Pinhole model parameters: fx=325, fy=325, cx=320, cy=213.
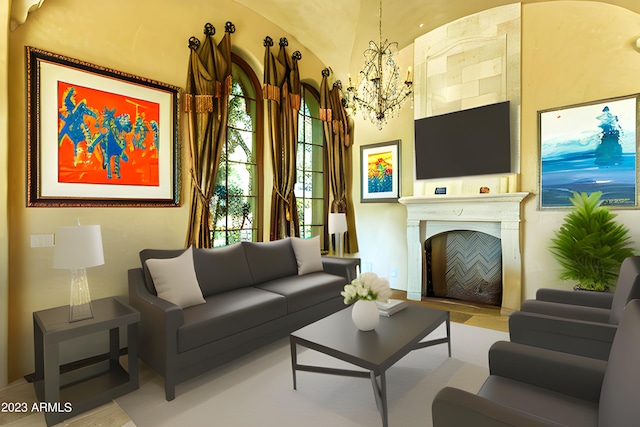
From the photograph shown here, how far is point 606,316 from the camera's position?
7.19 ft

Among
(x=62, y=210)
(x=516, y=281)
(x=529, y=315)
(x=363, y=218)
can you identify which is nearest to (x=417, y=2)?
(x=363, y=218)

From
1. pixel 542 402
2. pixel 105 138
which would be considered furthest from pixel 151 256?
pixel 542 402

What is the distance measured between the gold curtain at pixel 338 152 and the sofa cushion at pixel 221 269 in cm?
220

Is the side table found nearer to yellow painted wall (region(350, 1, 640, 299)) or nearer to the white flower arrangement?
the white flower arrangement

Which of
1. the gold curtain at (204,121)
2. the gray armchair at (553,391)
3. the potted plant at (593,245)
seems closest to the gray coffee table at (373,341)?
the gray armchair at (553,391)

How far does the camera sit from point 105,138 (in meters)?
3.02

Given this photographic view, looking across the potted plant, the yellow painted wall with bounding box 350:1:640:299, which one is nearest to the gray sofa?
the yellow painted wall with bounding box 350:1:640:299

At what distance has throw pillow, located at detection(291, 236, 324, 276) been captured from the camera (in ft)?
13.6

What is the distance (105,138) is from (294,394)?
2.79m

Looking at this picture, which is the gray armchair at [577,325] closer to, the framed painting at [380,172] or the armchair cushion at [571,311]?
the armchair cushion at [571,311]

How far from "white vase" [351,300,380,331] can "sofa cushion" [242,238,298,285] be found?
5.31ft

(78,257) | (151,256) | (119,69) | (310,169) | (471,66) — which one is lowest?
(151,256)

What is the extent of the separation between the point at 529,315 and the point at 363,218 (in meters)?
3.56

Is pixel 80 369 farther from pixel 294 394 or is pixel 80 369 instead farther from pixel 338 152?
pixel 338 152
